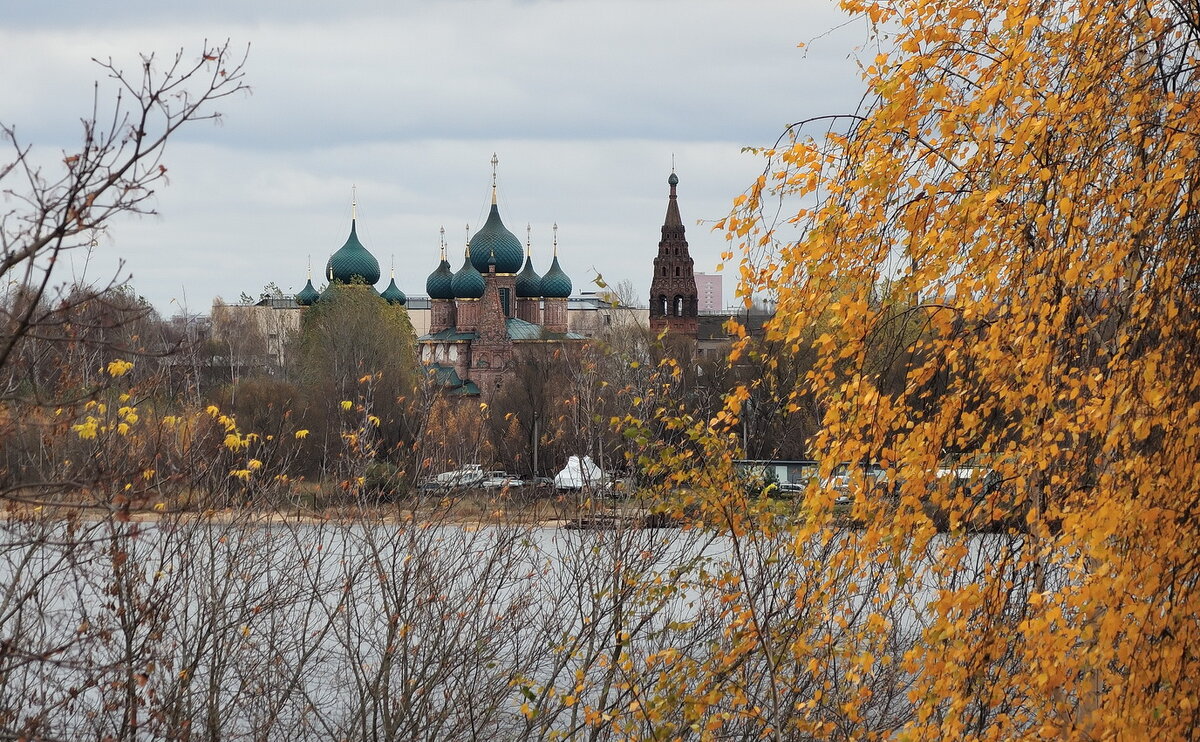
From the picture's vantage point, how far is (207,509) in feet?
23.5

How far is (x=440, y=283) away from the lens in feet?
179

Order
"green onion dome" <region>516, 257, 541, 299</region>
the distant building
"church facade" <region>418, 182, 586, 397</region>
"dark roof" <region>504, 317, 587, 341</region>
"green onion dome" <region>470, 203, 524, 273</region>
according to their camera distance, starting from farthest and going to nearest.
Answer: the distant building → "green onion dome" <region>516, 257, 541, 299</region> → "green onion dome" <region>470, 203, 524, 273</region> → "dark roof" <region>504, 317, 587, 341</region> → "church facade" <region>418, 182, 586, 397</region>

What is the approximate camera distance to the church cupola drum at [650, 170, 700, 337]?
5338 cm

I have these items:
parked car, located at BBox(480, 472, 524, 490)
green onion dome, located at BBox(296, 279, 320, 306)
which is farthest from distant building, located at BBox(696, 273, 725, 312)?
parked car, located at BBox(480, 472, 524, 490)

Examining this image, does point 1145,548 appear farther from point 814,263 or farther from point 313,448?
point 313,448

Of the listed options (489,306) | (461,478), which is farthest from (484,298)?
(461,478)

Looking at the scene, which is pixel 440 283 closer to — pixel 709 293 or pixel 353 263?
pixel 353 263

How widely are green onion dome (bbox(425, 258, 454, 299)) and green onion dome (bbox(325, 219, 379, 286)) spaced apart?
2271 mm

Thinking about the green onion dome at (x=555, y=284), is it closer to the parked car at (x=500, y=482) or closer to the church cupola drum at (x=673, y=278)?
the church cupola drum at (x=673, y=278)

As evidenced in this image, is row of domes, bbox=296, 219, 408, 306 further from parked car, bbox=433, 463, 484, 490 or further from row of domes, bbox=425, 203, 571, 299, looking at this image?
parked car, bbox=433, 463, 484, 490

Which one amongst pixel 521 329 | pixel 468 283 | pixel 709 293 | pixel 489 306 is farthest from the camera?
pixel 709 293

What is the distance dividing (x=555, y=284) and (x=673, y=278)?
6050mm

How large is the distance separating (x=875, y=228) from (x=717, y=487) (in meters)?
1.40

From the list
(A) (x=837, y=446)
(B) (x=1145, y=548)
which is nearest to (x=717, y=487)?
(A) (x=837, y=446)
